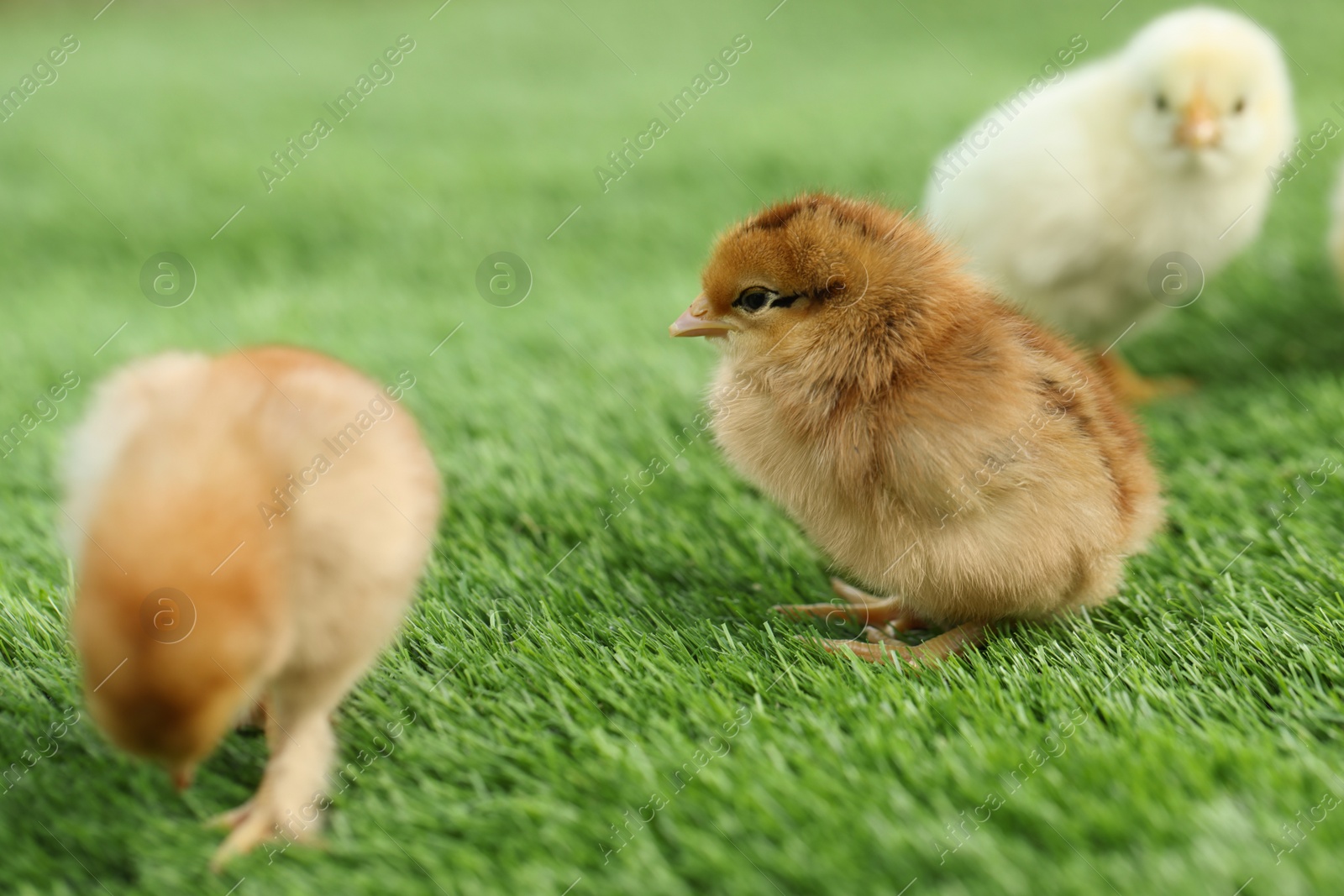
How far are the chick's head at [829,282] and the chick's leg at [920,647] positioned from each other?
1.64 feet

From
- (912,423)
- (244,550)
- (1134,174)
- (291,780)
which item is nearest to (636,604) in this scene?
(912,423)

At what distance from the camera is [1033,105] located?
3418mm

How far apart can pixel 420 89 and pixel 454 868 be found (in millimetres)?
7391

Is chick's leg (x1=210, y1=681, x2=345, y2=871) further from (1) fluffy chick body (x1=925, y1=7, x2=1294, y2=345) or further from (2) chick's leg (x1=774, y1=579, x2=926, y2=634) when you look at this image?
(1) fluffy chick body (x1=925, y1=7, x2=1294, y2=345)

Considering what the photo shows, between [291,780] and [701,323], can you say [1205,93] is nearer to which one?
[701,323]

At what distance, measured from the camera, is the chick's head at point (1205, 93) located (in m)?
3.02

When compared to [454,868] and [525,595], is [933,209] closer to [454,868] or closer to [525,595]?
[525,595]

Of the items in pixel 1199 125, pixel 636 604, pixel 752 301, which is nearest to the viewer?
pixel 752 301

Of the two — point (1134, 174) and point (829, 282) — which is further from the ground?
point (829, 282)

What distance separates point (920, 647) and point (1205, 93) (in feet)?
6.86

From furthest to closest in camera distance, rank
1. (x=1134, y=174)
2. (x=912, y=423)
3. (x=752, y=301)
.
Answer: (x=1134, y=174) → (x=752, y=301) → (x=912, y=423)

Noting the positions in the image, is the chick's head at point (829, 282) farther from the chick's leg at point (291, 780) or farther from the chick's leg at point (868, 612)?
the chick's leg at point (291, 780)

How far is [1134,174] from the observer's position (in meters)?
3.13

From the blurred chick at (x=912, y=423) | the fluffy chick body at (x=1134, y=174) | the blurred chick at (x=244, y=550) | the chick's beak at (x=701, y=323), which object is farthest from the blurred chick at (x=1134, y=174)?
the blurred chick at (x=244, y=550)
